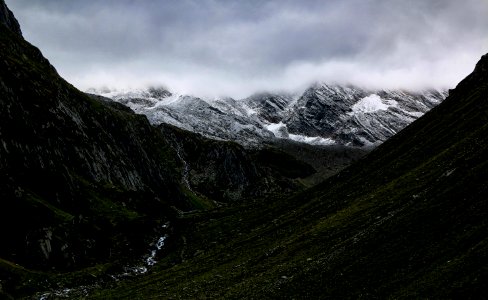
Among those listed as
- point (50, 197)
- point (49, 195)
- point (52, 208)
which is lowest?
point (52, 208)

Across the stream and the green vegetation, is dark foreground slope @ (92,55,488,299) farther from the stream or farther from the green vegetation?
the stream

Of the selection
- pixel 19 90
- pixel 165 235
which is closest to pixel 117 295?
pixel 165 235

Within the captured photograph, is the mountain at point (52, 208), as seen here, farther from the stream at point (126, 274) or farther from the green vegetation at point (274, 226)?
the stream at point (126, 274)

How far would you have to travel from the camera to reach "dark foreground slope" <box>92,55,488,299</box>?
136 feet

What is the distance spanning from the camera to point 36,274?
295 ft

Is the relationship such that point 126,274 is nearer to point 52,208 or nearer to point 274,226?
point 274,226

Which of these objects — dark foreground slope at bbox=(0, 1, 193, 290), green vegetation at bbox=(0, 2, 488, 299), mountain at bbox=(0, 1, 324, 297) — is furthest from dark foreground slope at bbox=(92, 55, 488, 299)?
dark foreground slope at bbox=(0, 1, 193, 290)

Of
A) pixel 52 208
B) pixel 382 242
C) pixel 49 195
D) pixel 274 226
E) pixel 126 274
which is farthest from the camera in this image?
pixel 49 195

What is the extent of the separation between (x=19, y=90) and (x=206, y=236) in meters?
99.3

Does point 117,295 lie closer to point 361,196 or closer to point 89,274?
point 89,274

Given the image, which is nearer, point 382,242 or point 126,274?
point 382,242

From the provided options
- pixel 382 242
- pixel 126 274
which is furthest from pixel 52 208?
pixel 382 242

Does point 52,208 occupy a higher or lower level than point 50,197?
lower

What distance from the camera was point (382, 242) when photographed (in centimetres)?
5297
